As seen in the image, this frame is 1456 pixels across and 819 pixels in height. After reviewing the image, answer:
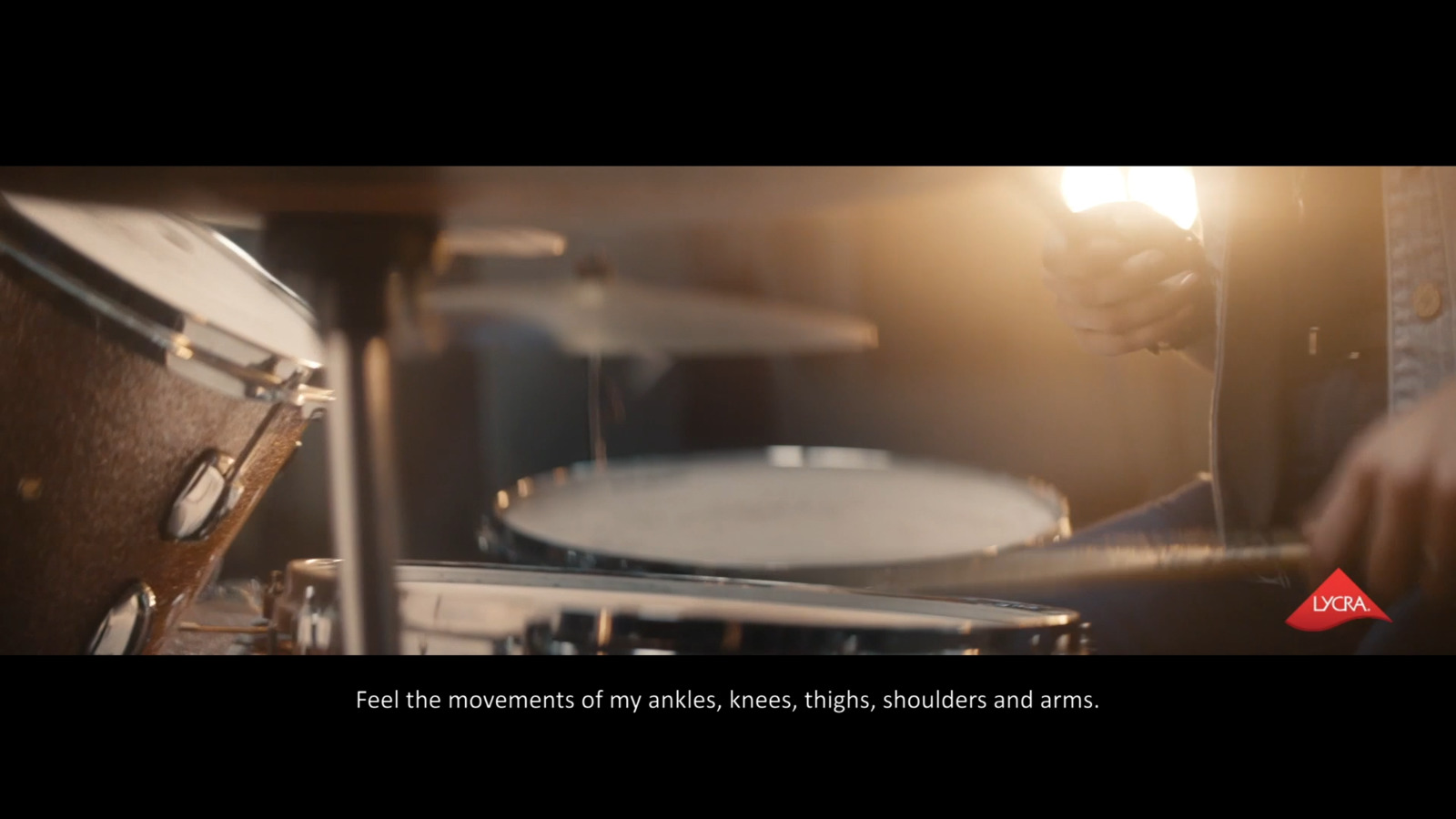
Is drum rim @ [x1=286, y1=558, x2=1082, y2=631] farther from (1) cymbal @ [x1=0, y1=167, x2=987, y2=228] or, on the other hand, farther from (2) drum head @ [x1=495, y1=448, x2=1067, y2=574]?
(1) cymbal @ [x1=0, y1=167, x2=987, y2=228]

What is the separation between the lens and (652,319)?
0.95m

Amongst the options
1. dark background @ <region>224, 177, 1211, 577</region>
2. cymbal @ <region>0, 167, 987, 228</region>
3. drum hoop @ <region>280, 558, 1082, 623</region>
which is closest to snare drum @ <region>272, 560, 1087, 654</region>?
drum hoop @ <region>280, 558, 1082, 623</region>

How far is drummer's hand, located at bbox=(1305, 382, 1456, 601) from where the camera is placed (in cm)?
87

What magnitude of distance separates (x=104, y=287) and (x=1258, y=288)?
3.44 ft

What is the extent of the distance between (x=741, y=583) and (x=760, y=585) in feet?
0.06

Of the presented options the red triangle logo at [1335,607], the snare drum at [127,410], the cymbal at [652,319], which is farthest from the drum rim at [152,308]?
the red triangle logo at [1335,607]

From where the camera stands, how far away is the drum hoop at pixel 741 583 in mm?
807

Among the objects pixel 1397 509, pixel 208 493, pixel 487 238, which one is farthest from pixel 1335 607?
pixel 208 493

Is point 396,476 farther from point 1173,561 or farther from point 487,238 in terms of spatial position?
point 1173,561
